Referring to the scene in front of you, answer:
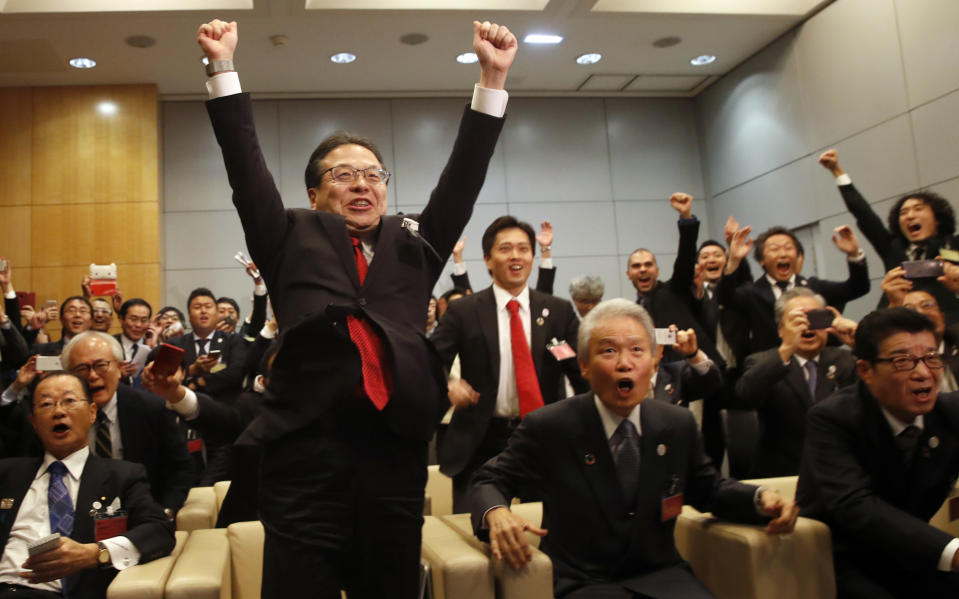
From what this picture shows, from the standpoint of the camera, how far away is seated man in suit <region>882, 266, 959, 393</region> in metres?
3.32

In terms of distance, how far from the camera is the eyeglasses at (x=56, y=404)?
9.40 ft

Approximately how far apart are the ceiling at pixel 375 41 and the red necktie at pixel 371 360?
530 cm

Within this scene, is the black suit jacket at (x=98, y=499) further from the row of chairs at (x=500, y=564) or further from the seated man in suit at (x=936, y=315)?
the seated man in suit at (x=936, y=315)

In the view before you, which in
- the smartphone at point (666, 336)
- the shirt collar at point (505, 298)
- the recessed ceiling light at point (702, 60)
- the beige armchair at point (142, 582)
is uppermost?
the recessed ceiling light at point (702, 60)

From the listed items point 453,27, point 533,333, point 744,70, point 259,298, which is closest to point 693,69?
point 744,70

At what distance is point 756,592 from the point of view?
215 cm

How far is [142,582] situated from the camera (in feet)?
6.77

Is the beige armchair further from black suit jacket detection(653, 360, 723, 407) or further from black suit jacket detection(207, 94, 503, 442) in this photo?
black suit jacket detection(653, 360, 723, 407)

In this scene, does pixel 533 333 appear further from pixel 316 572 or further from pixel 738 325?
pixel 316 572

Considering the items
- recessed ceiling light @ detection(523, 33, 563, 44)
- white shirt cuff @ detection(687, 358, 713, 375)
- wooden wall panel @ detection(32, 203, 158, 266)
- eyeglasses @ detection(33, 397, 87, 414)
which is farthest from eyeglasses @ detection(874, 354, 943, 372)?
wooden wall panel @ detection(32, 203, 158, 266)

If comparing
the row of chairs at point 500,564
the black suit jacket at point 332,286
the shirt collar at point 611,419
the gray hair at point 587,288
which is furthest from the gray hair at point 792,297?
the black suit jacket at point 332,286

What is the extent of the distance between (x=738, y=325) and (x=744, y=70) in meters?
4.33

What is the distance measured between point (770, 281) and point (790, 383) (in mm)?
1399

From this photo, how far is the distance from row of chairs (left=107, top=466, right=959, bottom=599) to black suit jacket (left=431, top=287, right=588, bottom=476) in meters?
0.54
